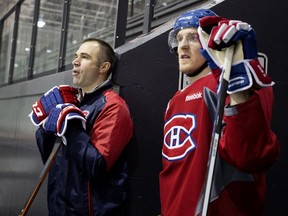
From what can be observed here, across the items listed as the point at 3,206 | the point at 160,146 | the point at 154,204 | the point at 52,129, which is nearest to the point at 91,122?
the point at 52,129

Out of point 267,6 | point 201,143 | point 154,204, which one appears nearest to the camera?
point 201,143

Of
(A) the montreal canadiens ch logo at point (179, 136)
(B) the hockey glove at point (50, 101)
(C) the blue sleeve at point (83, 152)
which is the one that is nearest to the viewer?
(A) the montreal canadiens ch logo at point (179, 136)

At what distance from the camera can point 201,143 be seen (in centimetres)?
127

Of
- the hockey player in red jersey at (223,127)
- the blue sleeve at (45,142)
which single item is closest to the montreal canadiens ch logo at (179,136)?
the hockey player in red jersey at (223,127)

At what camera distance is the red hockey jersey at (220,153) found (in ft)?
3.52

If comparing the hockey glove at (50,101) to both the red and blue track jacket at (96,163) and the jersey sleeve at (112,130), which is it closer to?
the red and blue track jacket at (96,163)

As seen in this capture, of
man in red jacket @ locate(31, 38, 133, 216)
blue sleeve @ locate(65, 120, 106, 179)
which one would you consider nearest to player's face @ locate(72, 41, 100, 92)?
man in red jacket @ locate(31, 38, 133, 216)

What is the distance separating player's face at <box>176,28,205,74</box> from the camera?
1.44 metres

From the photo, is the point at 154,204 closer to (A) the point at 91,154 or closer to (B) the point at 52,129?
(A) the point at 91,154

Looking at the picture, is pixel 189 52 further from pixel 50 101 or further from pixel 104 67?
pixel 50 101

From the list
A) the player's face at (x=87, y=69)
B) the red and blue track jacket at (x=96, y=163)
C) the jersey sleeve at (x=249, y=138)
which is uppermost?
the player's face at (x=87, y=69)

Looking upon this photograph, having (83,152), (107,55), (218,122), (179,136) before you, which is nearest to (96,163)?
(83,152)

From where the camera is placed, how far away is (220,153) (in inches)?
46.6

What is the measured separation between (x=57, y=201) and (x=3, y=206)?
266 centimetres
